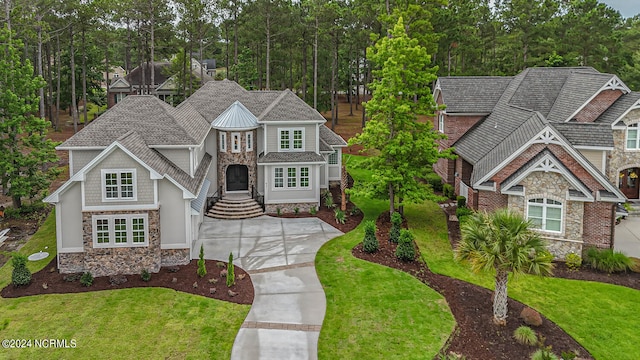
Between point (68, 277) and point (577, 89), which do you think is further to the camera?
point (577, 89)

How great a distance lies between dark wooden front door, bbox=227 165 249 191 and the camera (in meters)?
30.8

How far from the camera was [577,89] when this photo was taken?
3034 cm

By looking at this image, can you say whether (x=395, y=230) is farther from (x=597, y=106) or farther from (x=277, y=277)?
(x=597, y=106)

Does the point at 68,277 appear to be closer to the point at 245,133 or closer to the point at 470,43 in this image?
the point at 245,133

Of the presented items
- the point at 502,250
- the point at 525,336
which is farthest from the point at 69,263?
the point at 525,336

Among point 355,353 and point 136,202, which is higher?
point 136,202

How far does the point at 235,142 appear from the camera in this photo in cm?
2959

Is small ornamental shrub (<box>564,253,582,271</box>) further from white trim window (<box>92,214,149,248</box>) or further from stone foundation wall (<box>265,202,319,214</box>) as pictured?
white trim window (<box>92,214,149,248</box>)

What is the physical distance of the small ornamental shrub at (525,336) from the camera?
15.1m

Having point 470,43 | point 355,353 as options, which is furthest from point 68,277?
point 470,43

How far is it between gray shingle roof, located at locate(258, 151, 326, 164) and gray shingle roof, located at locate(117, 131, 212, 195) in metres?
5.51

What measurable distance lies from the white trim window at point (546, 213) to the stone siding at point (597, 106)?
34.9 feet

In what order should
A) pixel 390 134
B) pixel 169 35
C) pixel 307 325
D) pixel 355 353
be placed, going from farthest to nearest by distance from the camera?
1. pixel 169 35
2. pixel 390 134
3. pixel 307 325
4. pixel 355 353

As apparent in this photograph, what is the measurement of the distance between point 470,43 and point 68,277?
1851 inches
